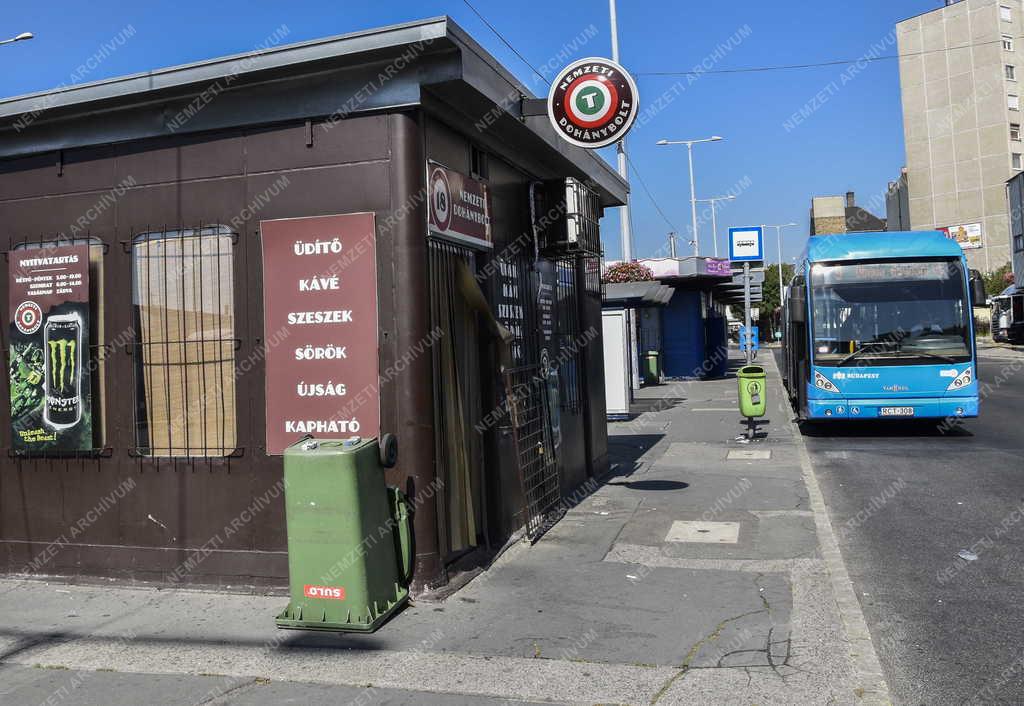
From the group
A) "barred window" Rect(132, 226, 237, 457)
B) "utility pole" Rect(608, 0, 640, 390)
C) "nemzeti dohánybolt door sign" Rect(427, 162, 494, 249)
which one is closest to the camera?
"nemzeti dohánybolt door sign" Rect(427, 162, 494, 249)

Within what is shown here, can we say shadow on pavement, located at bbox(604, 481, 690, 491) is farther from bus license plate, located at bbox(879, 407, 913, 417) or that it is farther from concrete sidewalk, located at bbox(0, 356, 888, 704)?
bus license plate, located at bbox(879, 407, 913, 417)

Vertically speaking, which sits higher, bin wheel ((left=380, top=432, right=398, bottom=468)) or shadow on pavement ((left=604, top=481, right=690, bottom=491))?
bin wheel ((left=380, top=432, right=398, bottom=468))

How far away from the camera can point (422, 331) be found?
6109 mm

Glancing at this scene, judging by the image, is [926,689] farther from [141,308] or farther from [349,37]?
[141,308]

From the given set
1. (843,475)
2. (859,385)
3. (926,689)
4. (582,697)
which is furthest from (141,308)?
(859,385)

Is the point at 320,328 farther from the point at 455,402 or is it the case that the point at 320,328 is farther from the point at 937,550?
the point at 937,550

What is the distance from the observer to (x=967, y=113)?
62.3 metres

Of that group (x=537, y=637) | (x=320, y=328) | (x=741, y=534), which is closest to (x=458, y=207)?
(x=320, y=328)

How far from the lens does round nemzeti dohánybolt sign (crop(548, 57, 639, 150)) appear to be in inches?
295

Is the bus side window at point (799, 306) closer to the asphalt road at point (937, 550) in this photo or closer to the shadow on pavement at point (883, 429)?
the asphalt road at point (937, 550)

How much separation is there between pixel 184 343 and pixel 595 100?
3.97 metres

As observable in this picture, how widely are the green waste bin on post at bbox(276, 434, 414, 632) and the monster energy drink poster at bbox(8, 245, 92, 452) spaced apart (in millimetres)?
2430

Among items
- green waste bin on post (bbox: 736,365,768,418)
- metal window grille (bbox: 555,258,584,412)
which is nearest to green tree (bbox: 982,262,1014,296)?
green waste bin on post (bbox: 736,365,768,418)

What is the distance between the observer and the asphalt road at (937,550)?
183 inches
